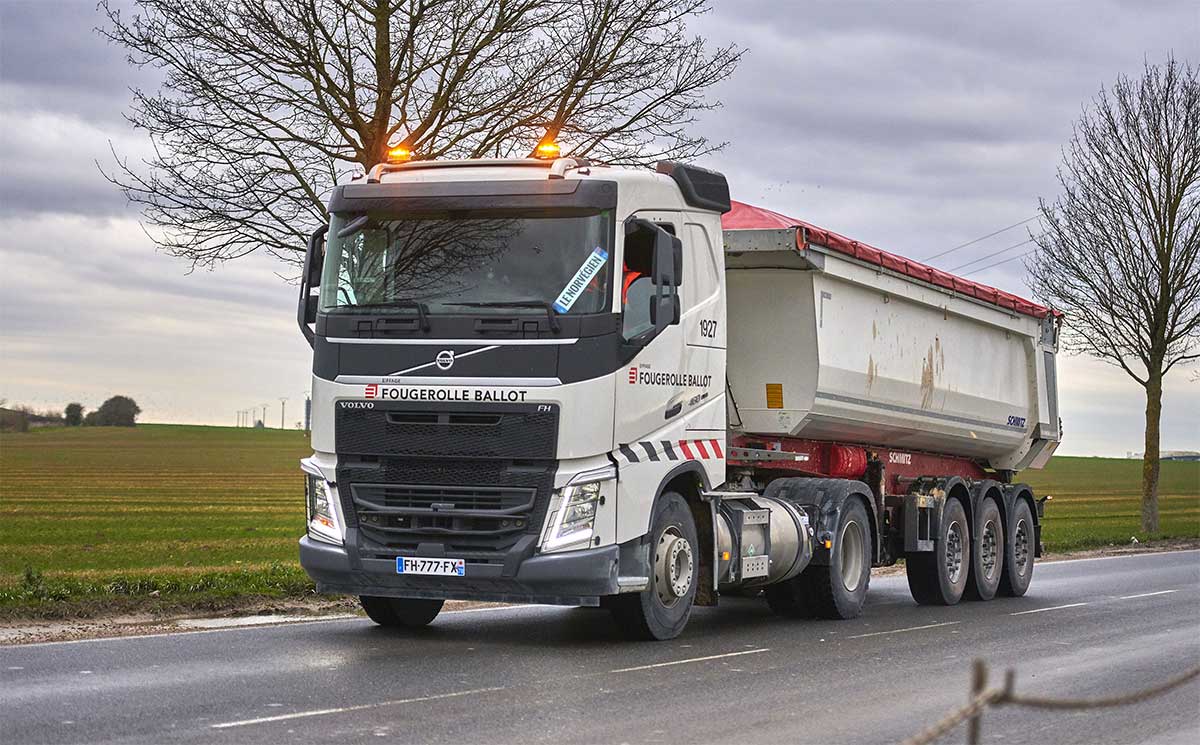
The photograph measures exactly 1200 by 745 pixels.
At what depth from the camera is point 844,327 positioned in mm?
14406

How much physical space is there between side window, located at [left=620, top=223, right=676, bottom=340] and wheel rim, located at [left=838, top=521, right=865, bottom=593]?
14.3 ft

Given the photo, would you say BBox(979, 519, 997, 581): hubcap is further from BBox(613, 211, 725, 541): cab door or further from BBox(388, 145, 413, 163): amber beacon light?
BBox(388, 145, 413, 163): amber beacon light

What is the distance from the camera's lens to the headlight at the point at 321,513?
11.2 m

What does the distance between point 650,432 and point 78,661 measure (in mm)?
4152

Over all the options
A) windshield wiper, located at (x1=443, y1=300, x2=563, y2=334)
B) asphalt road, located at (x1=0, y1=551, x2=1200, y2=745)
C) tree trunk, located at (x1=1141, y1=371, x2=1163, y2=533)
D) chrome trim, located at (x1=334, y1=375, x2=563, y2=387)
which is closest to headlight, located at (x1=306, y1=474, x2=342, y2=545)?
asphalt road, located at (x1=0, y1=551, x2=1200, y2=745)

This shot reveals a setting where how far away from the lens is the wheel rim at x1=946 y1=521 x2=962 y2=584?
1677 centimetres

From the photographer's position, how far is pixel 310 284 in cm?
1148

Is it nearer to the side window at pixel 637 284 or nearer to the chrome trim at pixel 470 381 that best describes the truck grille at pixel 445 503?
the chrome trim at pixel 470 381

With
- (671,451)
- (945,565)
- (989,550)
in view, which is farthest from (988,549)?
(671,451)

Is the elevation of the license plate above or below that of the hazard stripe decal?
below

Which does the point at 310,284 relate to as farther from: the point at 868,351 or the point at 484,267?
the point at 868,351

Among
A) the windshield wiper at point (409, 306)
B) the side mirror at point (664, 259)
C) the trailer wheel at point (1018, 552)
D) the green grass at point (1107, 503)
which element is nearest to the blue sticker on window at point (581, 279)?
the side mirror at point (664, 259)

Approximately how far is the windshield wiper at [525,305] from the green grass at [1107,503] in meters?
19.1

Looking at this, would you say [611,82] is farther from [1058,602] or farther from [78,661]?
[78,661]
